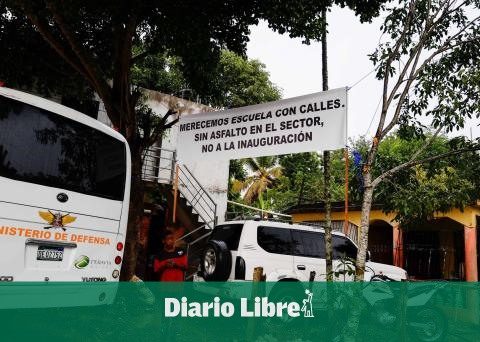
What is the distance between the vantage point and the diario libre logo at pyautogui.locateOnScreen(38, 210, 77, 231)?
205 inches

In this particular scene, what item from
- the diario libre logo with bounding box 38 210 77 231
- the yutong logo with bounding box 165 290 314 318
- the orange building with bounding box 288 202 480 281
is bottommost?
the yutong logo with bounding box 165 290 314 318

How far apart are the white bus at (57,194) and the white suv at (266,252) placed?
92.5 inches

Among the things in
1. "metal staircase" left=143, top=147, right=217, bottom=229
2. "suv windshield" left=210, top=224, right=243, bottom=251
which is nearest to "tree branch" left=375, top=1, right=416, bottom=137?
"suv windshield" left=210, top=224, right=243, bottom=251

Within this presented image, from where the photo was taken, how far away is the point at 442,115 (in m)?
6.39

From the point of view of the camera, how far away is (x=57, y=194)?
5.37 metres

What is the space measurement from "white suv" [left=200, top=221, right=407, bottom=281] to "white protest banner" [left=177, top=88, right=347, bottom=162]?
2.17m

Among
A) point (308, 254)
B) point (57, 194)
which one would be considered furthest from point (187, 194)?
point (57, 194)

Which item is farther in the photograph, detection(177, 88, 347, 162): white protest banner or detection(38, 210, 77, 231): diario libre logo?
detection(177, 88, 347, 162): white protest banner

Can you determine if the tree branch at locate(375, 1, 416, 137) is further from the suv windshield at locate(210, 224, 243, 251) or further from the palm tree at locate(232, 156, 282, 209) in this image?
the palm tree at locate(232, 156, 282, 209)

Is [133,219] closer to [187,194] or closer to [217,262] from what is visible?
[217,262]

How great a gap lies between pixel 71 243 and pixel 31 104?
1.76 m

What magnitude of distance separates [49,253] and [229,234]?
13.1ft

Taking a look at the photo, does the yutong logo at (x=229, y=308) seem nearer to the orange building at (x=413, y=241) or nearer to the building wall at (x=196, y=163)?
the building wall at (x=196, y=163)

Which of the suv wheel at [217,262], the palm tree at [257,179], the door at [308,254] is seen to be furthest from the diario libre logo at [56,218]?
the palm tree at [257,179]
